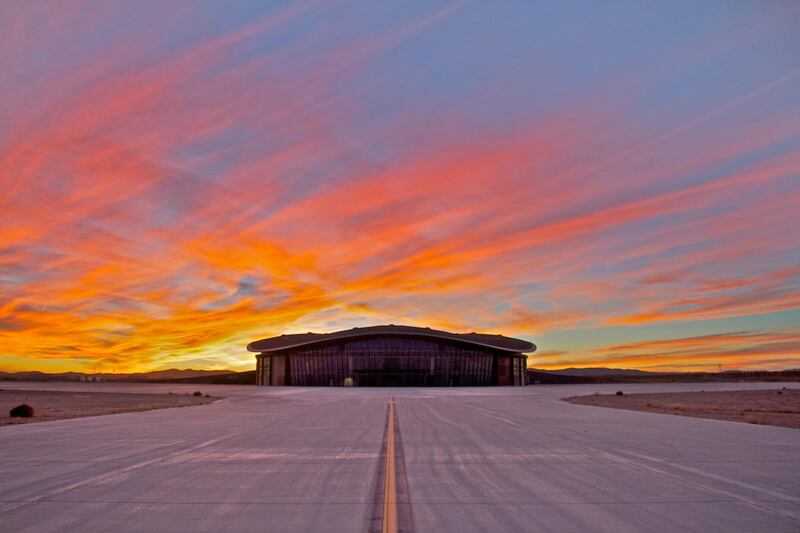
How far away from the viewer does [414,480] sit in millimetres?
11617

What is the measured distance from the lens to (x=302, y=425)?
24938 millimetres

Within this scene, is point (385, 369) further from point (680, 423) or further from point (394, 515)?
point (394, 515)

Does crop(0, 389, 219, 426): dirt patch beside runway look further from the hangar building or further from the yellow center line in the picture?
the hangar building

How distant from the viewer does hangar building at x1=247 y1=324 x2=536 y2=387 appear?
410 ft

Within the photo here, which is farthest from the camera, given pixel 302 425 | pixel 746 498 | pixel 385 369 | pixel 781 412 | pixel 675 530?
pixel 385 369

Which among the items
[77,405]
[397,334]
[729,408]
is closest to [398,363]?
[397,334]

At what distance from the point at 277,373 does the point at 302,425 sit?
109995mm

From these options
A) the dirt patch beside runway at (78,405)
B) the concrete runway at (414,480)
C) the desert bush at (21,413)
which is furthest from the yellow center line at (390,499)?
the desert bush at (21,413)

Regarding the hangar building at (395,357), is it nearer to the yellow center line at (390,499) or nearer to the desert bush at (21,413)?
the desert bush at (21,413)

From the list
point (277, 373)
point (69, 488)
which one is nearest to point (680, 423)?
point (69, 488)

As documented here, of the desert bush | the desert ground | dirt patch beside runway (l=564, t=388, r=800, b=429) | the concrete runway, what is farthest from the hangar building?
the concrete runway

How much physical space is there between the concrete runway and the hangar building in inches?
4087

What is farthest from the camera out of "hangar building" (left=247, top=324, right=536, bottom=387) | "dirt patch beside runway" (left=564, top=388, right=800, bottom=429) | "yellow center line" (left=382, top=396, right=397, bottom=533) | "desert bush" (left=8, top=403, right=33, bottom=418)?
"hangar building" (left=247, top=324, right=536, bottom=387)

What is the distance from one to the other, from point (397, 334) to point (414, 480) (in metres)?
113
